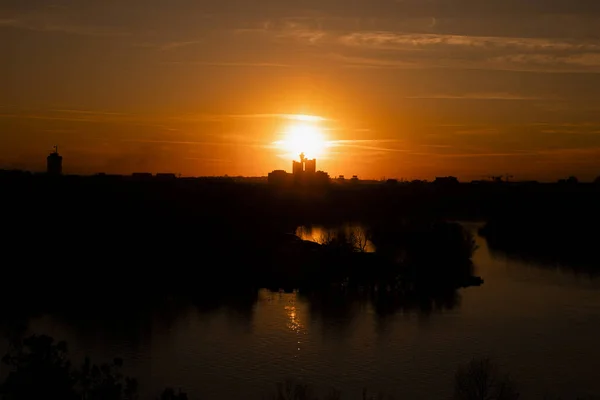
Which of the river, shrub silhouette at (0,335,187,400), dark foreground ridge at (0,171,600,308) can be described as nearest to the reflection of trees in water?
the river

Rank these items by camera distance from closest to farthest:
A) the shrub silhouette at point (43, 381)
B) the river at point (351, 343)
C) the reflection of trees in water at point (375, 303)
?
1. the shrub silhouette at point (43, 381)
2. the river at point (351, 343)
3. the reflection of trees in water at point (375, 303)

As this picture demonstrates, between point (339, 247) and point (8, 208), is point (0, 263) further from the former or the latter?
point (339, 247)

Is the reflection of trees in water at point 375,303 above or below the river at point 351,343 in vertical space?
above

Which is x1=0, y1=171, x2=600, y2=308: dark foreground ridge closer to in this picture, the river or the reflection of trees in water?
the reflection of trees in water

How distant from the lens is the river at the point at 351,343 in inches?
642

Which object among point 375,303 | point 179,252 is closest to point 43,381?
point 375,303

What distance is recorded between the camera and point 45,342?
732 centimetres

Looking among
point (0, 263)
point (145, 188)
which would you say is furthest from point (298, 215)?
point (0, 263)

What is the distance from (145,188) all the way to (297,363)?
35.4 metres

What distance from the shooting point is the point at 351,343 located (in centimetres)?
2016

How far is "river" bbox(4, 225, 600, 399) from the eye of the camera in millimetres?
16297

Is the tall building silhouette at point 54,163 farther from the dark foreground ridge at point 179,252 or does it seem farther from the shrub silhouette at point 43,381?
the shrub silhouette at point 43,381

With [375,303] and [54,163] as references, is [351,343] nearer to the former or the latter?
[375,303]

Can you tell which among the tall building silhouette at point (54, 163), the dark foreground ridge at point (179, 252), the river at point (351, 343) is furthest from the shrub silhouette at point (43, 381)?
the tall building silhouette at point (54, 163)
